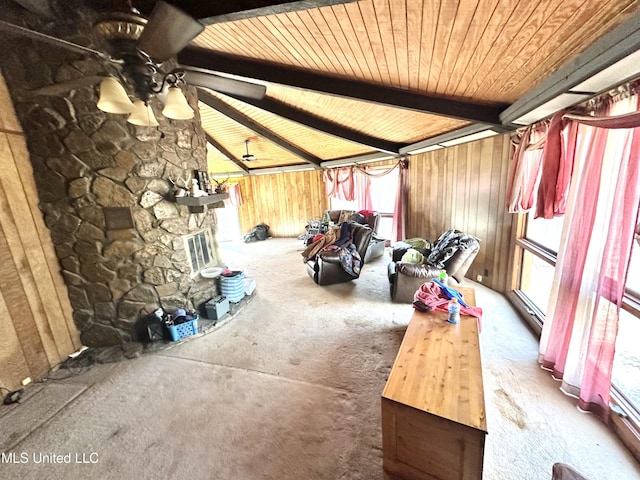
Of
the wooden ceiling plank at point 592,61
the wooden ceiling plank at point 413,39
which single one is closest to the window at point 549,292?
the wooden ceiling plank at point 592,61

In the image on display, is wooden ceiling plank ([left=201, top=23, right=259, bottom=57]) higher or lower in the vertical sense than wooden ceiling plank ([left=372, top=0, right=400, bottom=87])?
higher

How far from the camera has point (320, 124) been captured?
4.14 meters

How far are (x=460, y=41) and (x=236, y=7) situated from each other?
1.37 metres

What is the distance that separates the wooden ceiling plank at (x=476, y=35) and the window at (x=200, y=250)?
3151 millimetres

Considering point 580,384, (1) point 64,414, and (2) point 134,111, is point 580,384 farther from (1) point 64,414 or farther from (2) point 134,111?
(1) point 64,414

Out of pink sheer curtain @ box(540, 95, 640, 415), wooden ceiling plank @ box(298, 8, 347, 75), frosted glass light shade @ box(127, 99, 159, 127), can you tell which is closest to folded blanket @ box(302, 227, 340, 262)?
wooden ceiling plank @ box(298, 8, 347, 75)

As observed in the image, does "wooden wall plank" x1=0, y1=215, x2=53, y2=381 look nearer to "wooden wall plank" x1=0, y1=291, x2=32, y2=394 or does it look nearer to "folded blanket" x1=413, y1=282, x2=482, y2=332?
"wooden wall plank" x1=0, y1=291, x2=32, y2=394

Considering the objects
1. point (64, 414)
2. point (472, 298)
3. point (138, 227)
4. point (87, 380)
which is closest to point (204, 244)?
point (138, 227)

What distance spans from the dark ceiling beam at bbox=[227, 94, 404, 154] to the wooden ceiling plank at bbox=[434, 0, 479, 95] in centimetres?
222

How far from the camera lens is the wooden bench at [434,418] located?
1202mm

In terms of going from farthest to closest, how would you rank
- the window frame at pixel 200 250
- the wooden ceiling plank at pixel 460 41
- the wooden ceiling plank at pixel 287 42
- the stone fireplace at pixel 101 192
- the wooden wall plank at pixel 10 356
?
the window frame at pixel 200 250 < the stone fireplace at pixel 101 192 < the wooden wall plank at pixel 10 356 < the wooden ceiling plank at pixel 287 42 < the wooden ceiling plank at pixel 460 41

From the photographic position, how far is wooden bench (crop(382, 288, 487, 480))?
3.94 ft

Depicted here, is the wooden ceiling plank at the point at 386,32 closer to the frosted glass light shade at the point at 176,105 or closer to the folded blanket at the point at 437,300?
the frosted glass light shade at the point at 176,105

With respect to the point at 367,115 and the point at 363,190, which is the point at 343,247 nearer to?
the point at 367,115
